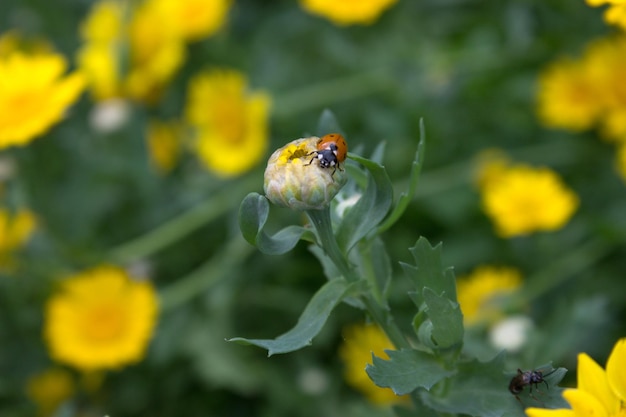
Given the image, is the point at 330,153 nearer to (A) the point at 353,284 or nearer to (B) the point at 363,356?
(A) the point at 353,284

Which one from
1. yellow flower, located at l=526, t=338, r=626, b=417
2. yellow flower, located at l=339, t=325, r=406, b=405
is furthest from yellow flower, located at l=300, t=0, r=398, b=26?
yellow flower, located at l=526, t=338, r=626, b=417

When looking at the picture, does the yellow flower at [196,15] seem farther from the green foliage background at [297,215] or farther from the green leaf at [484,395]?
the green leaf at [484,395]

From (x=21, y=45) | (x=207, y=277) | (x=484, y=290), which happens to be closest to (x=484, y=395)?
(x=484, y=290)

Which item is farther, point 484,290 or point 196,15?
point 196,15

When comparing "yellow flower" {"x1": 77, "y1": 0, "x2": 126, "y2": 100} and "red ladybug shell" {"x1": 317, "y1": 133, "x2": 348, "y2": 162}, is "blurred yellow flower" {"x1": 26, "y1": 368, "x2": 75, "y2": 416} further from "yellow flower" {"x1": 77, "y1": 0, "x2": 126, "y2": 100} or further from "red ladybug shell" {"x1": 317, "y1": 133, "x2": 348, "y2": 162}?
"red ladybug shell" {"x1": 317, "y1": 133, "x2": 348, "y2": 162}

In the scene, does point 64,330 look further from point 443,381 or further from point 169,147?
point 443,381
